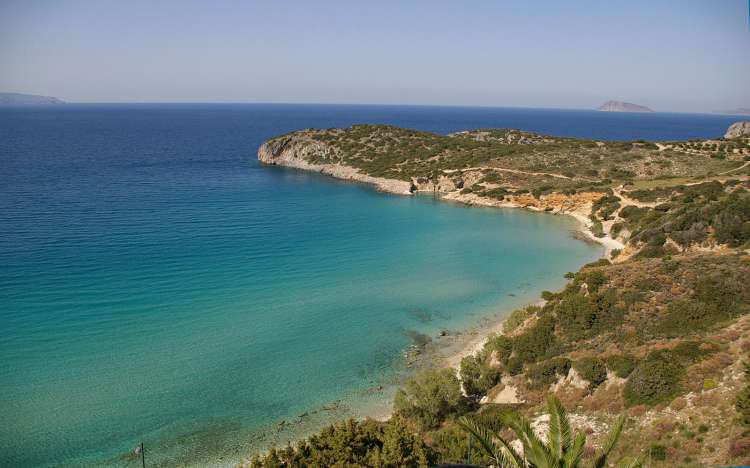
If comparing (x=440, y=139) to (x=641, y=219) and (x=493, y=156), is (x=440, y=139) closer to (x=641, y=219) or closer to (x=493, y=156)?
(x=493, y=156)

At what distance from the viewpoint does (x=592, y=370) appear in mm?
19641

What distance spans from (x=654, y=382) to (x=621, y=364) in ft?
6.74

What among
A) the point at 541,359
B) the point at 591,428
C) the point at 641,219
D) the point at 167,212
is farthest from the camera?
the point at 167,212

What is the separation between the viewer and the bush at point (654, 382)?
16672mm

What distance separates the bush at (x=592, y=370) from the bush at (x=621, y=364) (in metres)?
0.35

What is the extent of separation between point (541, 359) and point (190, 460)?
1706cm

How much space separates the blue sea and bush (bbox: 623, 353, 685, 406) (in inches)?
467

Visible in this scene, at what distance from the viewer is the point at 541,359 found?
76.8 feet

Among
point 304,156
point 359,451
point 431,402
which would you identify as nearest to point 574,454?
point 359,451

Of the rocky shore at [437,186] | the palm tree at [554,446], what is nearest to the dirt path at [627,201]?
the rocky shore at [437,186]

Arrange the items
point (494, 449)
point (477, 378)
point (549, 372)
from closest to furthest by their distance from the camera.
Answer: point (494, 449), point (549, 372), point (477, 378)

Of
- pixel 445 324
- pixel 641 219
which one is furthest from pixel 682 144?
pixel 445 324

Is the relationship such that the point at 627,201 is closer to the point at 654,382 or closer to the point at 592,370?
the point at 592,370

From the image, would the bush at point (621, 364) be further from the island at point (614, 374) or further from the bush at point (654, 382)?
the bush at point (654, 382)
